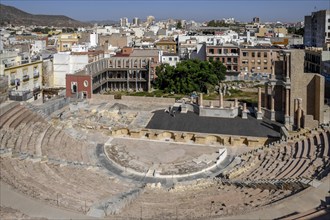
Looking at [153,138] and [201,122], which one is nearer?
[153,138]

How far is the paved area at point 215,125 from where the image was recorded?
34531 mm

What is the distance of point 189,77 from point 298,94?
24262mm

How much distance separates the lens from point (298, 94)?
35.4m

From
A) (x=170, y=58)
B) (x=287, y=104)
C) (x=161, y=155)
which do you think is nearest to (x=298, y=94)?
(x=287, y=104)

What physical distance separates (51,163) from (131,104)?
20.7 meters

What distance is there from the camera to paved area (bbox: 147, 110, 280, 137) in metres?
34.5

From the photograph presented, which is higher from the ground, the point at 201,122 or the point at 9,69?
the point at 9,69

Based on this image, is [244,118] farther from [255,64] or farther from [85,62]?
[255,64]

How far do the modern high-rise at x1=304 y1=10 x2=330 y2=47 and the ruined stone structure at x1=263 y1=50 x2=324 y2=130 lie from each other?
44472mm

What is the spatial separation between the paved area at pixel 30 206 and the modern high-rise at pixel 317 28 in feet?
230

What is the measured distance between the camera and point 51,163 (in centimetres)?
2408

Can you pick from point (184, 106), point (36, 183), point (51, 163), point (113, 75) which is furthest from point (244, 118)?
point (113, 75)

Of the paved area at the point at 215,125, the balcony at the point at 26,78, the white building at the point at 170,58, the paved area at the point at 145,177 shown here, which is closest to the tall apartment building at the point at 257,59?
the white building at the point at 170,58

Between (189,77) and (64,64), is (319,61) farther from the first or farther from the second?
(64,64)
